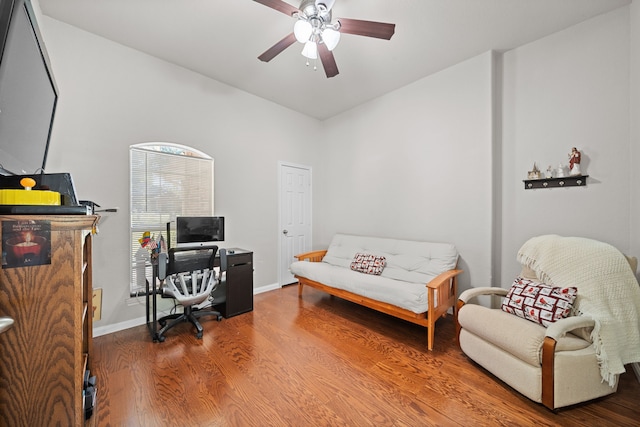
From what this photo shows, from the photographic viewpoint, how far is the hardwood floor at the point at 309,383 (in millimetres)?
1523

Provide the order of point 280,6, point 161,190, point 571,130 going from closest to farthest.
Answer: point 280,6, point 571,130, point 161,190

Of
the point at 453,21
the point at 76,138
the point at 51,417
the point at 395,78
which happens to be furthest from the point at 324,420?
the point at 395,78

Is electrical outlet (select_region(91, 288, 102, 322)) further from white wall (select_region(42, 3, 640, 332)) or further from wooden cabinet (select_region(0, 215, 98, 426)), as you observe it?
wooden cabinet (select_region(0, 215, 98, 426))

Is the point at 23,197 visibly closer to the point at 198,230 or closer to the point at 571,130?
the point at 198,230

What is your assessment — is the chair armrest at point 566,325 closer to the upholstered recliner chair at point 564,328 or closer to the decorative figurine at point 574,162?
the upholstered recliner chair at point 564,328

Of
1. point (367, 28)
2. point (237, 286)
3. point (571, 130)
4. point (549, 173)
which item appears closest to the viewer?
point (367, 28)

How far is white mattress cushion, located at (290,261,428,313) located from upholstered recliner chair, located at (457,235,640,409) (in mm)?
384

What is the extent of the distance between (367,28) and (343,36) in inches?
31.8

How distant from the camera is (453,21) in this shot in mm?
2314

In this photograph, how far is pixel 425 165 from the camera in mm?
3305

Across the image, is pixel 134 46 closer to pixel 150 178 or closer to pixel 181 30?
pixel 181 30

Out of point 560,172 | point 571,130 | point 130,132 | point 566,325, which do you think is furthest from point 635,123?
point 130,132

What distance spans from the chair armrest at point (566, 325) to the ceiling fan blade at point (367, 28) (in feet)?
7.47

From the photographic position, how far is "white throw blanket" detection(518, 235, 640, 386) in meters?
1.60
